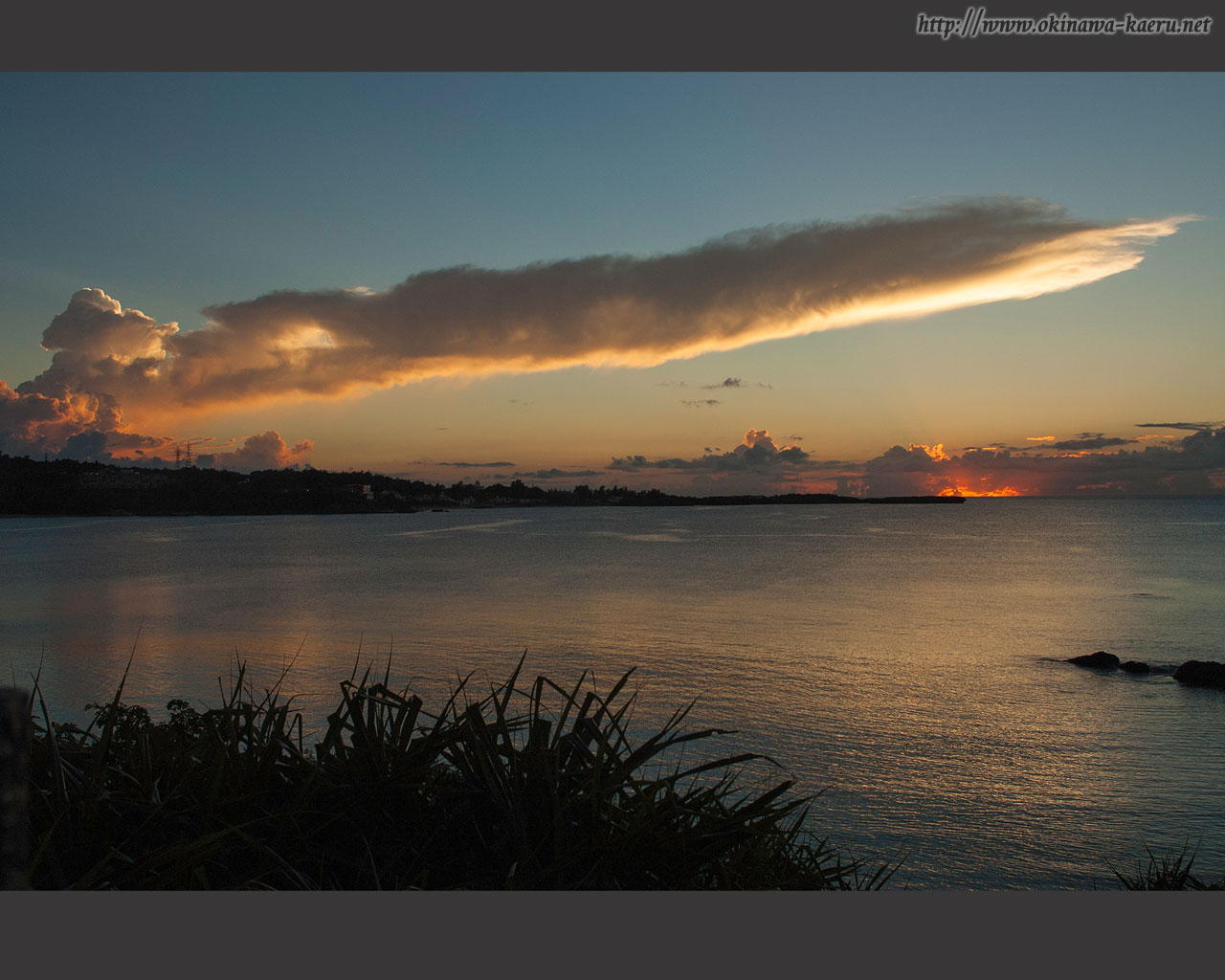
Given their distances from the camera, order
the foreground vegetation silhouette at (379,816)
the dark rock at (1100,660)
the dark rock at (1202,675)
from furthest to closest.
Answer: the dark rock at (1100,660), the dark rock at (1202,675), the foreground vegetation silhouette at (379,816)

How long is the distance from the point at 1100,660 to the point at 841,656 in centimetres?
604

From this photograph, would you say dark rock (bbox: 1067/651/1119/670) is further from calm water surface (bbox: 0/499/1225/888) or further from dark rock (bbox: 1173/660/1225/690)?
dark rock (bbox: 1173/660/1225/690)

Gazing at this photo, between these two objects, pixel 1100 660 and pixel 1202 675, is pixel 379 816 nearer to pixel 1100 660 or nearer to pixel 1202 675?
pixel 1202 675

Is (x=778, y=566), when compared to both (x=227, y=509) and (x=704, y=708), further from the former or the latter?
(x=227, y=509)

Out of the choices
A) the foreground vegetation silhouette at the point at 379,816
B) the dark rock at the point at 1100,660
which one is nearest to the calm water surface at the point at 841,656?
the dark rock at the point at 1100,660

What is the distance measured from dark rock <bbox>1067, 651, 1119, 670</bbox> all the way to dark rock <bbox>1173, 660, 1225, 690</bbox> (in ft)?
5.37

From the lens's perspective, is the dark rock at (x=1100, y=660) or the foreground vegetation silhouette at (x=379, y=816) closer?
the foreground vegetation silhouette at (x=379, y=816)

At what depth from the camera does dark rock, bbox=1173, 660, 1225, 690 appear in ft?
59.7

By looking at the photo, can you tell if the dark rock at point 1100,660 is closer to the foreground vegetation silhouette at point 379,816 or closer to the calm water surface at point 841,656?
the calm water surface at point 841,656

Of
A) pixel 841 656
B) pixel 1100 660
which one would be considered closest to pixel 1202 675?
pixel 1100 660

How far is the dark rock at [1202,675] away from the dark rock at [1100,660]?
1637mm

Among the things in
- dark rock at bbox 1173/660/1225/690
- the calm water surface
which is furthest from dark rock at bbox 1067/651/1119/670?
dark rock at bbox 1173/660/1225/690

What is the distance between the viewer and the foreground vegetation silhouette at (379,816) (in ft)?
9.52
